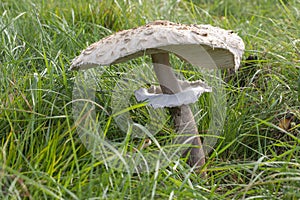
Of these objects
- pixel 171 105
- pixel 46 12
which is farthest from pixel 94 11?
pixel 171 105

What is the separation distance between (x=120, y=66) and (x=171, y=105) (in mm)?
859

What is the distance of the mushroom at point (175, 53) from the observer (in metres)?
1.98

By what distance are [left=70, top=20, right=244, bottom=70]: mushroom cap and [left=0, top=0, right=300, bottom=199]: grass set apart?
31 cm

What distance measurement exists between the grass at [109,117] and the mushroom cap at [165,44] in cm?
31

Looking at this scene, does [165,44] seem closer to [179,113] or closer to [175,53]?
[175,53]

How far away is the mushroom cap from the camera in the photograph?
1963 mm

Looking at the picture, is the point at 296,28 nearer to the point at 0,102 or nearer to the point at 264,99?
the point at 264,99

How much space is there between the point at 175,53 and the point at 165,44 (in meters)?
0.40

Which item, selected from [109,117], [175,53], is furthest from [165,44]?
[109,117]

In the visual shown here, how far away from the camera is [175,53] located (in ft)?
7.66

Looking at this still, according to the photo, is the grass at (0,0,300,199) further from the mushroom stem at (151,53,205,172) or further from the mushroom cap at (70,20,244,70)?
the mushroom cap at (70,20,244,70)

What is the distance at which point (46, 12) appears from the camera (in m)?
3.71

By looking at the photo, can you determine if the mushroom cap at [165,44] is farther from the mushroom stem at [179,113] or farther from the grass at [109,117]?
the grass at [109,117]

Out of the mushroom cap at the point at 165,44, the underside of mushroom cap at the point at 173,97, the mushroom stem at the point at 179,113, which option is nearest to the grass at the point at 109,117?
the mushroom stem at the point at 179,113
